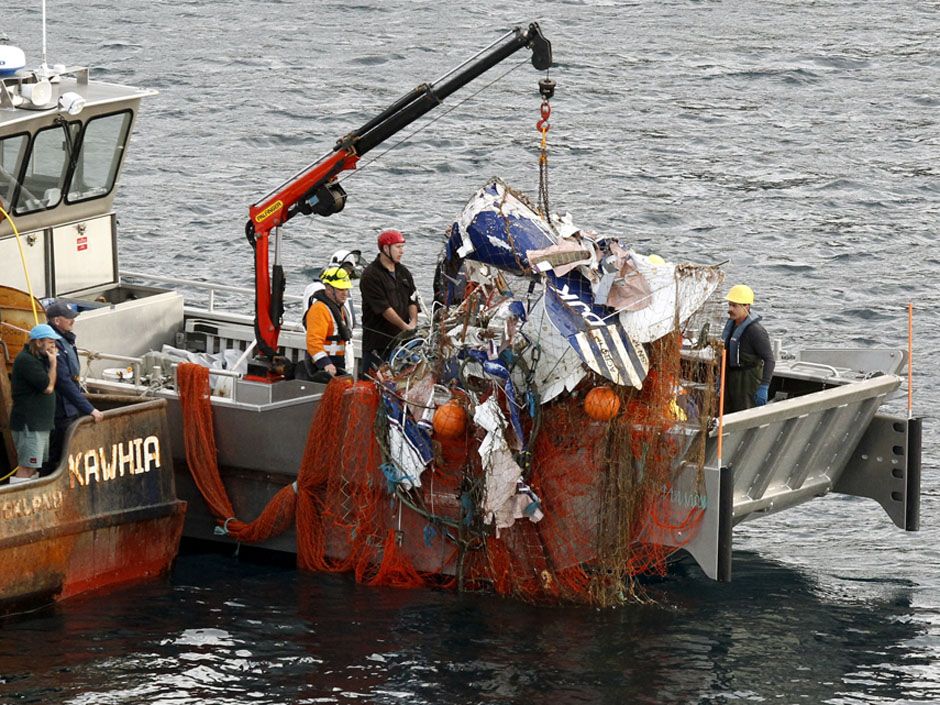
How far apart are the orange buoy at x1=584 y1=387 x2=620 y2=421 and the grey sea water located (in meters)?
1.52

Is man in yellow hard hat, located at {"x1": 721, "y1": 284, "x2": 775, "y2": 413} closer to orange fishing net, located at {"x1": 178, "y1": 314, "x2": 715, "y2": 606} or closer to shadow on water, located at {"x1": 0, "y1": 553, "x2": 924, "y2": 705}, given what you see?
orange fishing net, located at {"x1": 178, "y1": 314, "x2": 715, "y2": 606}

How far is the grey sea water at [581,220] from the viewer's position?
44.1 feet

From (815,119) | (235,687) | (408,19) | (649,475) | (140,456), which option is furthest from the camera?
(408,19)

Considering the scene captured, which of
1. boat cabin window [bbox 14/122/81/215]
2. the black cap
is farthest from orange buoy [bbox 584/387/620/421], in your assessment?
boat cabin window [bbox 14/122/81/215]

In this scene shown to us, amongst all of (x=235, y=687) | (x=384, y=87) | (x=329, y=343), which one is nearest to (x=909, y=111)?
(x=384, y=87)

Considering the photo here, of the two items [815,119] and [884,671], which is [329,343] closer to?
[884,671]

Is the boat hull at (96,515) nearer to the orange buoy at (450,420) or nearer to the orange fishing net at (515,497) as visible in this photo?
the orange fishing net at (515,497)

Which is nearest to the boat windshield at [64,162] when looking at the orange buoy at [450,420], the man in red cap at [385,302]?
the man in red cap at [385,302]

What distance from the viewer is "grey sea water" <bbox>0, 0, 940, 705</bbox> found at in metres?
13.4

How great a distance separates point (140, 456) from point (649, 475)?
12.9 feet

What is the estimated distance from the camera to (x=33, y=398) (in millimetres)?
14391

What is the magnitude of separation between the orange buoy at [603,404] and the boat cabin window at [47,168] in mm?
5412

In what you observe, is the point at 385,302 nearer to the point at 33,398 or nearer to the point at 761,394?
the point at 33,398

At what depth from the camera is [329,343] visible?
15.4m
